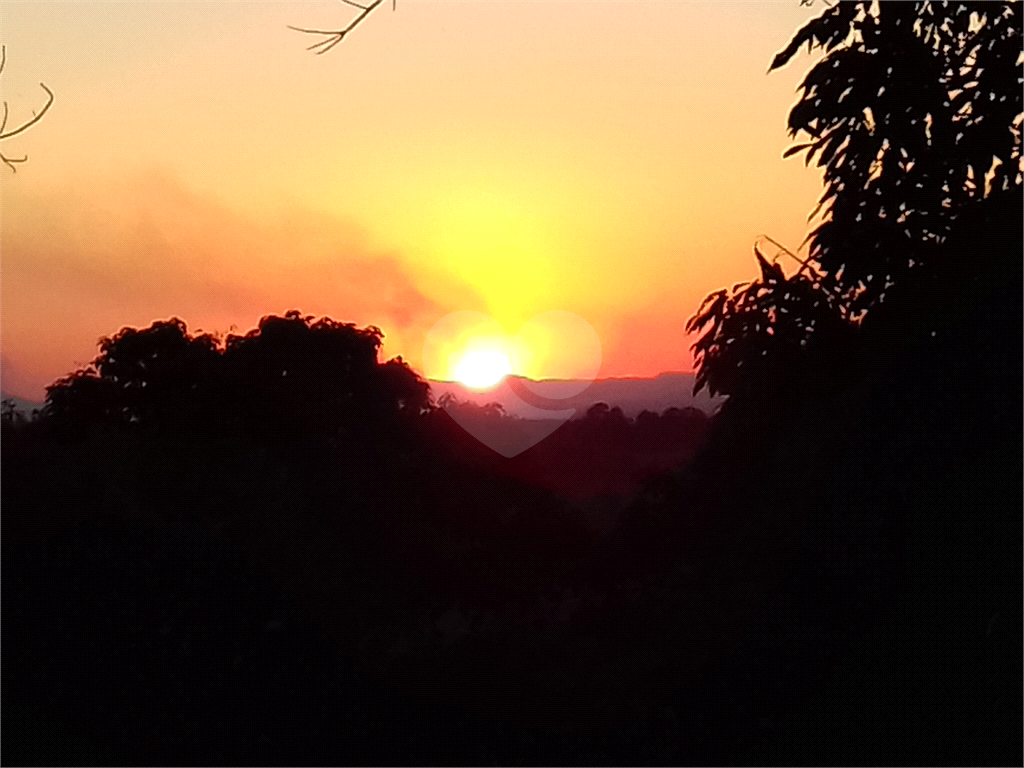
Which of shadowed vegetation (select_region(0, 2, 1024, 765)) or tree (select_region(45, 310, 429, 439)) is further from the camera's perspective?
tree (select_region(45, 310, 429, 439))

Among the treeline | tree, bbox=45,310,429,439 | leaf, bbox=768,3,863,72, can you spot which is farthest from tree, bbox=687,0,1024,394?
tree, bbox=45,310,429,439

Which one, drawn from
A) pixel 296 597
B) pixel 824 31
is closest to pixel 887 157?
pixel 824 31

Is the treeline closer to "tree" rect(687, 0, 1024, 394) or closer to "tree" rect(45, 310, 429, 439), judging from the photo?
"tree" rect(45, 310, 429, 439)

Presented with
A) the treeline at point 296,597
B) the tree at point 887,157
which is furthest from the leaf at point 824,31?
the treeline at point 296,597

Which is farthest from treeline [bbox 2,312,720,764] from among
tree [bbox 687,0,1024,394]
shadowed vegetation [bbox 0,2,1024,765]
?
tree [bbox 687,0,1024,394]

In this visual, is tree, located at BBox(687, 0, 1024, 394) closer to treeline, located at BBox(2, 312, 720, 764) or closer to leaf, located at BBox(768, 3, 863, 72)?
leaf, located at BBox(768, 3, 863, 72)

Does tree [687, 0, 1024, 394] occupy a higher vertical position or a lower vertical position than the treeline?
higher

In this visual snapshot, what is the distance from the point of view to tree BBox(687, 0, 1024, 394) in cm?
1102

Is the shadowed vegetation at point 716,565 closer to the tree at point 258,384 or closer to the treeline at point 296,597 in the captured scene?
the treeline at point 296,597

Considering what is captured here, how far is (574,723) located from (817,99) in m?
6.00

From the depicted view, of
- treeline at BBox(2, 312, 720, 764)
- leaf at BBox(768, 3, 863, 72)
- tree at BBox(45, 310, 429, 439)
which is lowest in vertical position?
treeline at BBox(2, 312, 720, 764)

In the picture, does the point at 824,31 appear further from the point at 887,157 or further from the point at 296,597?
the point at 296,597

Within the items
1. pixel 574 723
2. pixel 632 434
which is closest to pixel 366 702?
pixel 574 723

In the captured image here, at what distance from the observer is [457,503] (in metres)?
13.4
